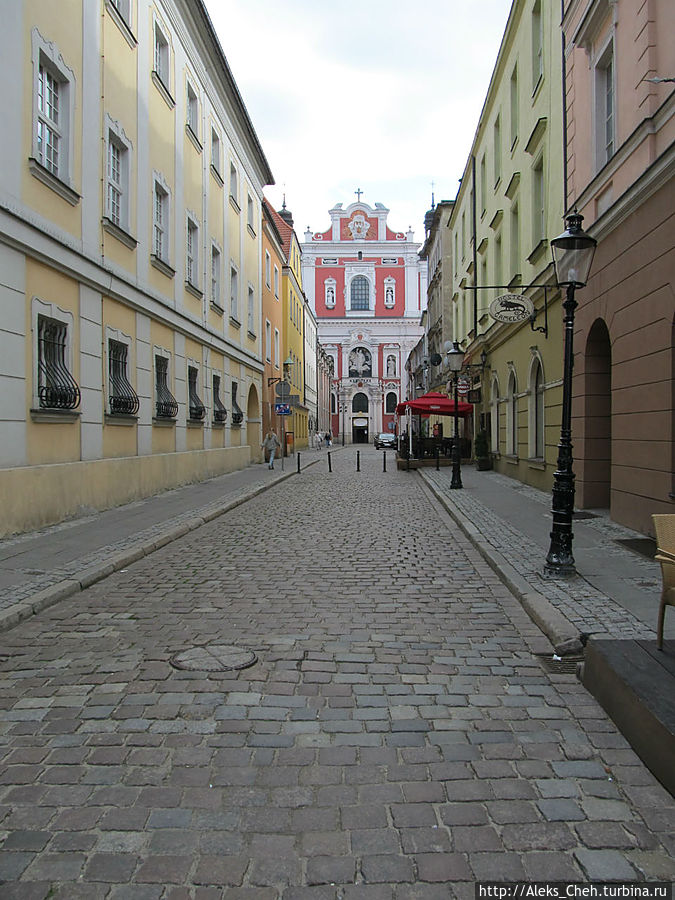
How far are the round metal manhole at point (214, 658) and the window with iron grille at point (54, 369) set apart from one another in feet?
21.8

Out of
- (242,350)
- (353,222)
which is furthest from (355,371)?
(242,350)

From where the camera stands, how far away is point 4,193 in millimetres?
9039

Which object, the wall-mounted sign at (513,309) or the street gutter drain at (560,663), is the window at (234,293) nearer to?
the wall-mounted sign at (513,309)

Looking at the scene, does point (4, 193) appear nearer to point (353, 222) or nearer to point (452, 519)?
point (452, 519)

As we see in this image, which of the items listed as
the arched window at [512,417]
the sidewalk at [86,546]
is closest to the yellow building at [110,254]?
the sidewalk at [86,546]

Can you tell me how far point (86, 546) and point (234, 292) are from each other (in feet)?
56.4

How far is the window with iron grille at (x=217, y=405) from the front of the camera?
21331 mm

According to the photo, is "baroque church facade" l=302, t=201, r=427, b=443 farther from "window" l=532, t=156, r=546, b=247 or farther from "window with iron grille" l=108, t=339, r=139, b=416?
"window with iron grille" l=108, t=339, r=139, b=416

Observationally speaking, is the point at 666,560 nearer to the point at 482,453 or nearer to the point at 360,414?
the point at 482,453

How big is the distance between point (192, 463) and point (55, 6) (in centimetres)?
1052

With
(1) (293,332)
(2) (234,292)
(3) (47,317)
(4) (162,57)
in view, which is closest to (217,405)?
(2) (234,292)

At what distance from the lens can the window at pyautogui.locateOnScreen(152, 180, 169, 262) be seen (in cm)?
1589

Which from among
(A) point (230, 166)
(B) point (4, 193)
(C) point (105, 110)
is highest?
(A) point (230, 166)

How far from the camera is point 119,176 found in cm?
1363
